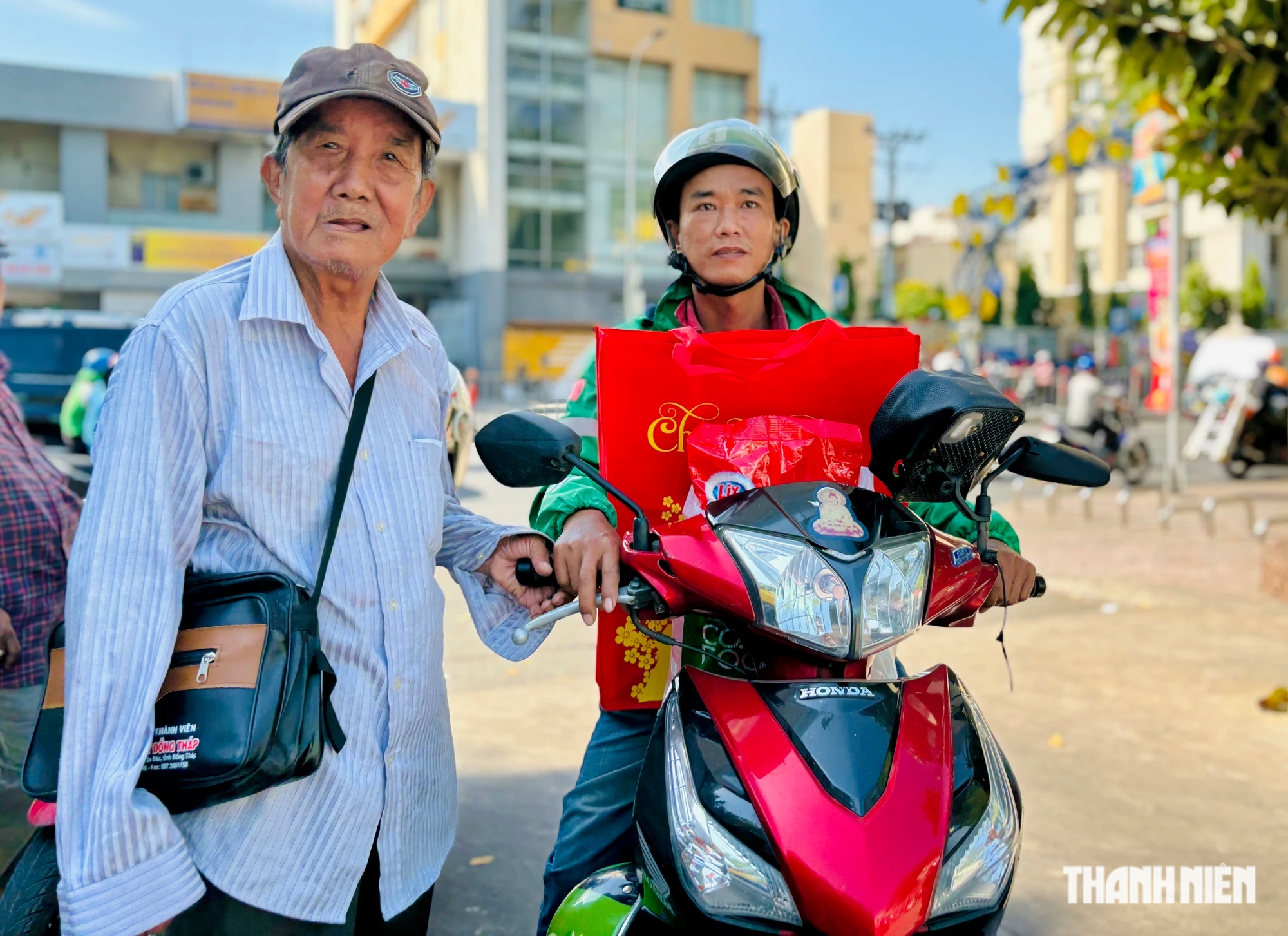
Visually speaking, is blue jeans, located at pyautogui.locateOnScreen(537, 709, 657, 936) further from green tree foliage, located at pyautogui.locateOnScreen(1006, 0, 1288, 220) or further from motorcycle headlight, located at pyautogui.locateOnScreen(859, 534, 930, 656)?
green tree foliage, located at pyautogui.locateOnScreen(1006, 0, 1288, 220)

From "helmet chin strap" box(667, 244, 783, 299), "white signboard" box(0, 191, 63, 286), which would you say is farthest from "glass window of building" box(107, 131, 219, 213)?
"helmet chin strap" box(667, 244, 783, 299)

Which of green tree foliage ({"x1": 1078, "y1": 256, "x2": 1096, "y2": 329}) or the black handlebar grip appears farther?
green tree foliage ({"x1": 1078, "y1": 256, "x2": 1096, "y2": 329})

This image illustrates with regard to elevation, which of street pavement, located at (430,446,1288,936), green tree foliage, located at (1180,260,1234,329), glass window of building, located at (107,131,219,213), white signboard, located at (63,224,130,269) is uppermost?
glass window of building, located at (107,131,219,213)

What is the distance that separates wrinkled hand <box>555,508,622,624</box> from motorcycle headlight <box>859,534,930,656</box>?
1.41ft

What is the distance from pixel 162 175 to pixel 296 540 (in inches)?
1664

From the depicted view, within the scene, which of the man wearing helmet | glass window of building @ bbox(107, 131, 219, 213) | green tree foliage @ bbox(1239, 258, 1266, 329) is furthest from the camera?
green tree foliage @ bbox(1239, 258, 1266, 329)

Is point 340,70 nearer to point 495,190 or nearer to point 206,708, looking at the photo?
point 206,708

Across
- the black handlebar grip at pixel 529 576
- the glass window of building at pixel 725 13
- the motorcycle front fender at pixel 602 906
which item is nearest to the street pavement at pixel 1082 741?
the motorcycle front fender at pixel 602 906

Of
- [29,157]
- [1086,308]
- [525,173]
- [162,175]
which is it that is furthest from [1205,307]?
[29,157]

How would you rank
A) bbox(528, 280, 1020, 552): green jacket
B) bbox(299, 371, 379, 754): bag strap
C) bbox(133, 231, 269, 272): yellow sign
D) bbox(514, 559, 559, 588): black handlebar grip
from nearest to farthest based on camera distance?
bbox(299, 371, 379, 754): bag strap → bbox(514, 559, 559, 588): black handlebar grip → bbox(528, 280, 1020, 552): green jacket → bbox(133, 231, 269, 272): yellow sign

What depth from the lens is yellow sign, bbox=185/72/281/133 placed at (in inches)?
1439

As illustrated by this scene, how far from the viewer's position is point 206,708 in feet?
5.25

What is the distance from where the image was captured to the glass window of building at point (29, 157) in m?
37.1

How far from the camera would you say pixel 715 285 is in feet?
8.32
